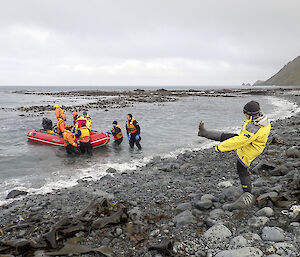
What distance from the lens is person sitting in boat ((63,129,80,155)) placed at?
36.9ft

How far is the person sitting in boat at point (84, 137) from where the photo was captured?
440 inches

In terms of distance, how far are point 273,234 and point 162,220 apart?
1857mm

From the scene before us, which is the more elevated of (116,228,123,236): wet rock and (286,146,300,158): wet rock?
(286,146,300,158): wet rock

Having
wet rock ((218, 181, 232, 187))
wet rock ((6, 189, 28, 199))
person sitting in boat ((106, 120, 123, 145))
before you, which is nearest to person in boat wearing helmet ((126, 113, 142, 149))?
person sitting in boat ((106, 120, 123, 145))

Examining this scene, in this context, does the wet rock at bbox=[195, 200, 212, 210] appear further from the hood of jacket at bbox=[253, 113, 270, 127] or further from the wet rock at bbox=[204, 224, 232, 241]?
the hood of jacket at bbox=[253, 113, 270, 127]

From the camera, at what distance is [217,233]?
3674mm

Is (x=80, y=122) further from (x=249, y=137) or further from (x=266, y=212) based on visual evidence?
(x=266, y=212)

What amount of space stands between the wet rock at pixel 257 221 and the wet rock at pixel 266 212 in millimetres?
157

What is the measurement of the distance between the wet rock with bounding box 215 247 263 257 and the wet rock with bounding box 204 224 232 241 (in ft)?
1.45

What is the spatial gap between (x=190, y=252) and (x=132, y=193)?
115 inches

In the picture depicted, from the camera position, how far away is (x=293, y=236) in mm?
3396

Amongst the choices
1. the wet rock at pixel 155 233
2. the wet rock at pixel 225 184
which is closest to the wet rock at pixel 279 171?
the wet rock at pixel 225 184

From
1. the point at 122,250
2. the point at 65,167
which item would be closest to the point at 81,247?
the point at 122,250

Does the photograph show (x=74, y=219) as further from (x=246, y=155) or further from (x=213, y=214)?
(x=246, y=155)
